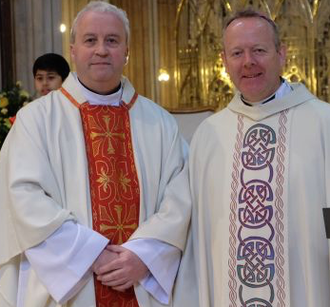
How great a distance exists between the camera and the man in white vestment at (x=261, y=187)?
2.46 meters

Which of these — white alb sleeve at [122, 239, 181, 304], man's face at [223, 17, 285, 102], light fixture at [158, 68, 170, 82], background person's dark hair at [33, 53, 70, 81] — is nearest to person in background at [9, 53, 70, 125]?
background person's dark hair at [33, 53, 70, 81]

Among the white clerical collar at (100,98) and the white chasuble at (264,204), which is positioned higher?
the white clerical collar at (100,98)

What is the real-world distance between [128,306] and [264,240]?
55cm

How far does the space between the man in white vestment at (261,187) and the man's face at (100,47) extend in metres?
0.41

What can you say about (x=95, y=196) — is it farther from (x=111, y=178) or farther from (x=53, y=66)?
(x=53, y=66)

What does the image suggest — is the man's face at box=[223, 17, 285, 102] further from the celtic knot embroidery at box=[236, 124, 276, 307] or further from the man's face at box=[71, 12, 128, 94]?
the man's face at box=[71, 12, 128, 94]

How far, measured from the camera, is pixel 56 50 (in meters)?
7.37

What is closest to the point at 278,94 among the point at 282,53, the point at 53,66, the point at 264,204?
the point at 282,53

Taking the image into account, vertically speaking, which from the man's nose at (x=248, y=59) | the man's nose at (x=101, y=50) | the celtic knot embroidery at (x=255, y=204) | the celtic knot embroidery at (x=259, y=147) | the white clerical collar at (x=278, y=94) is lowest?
the celtic knot embroidery at (x=255, y=204)

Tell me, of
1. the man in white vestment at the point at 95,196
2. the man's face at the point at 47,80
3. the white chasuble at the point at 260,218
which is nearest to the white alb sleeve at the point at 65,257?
the man in white vestment at the point at 95,196

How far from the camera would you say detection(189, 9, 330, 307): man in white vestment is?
2.46 m

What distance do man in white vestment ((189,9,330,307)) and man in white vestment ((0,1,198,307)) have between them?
0.10m

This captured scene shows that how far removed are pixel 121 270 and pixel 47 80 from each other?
1895 millimetres

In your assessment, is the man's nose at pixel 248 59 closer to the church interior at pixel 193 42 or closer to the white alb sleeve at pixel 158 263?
the white alb sleeve at pixel 158 263
